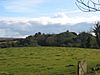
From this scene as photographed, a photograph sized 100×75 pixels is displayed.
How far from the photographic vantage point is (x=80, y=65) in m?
10.2

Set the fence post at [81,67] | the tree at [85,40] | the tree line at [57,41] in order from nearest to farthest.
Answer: the fence post at [81,67], the tree at [85,40], the tree line at [57,41]

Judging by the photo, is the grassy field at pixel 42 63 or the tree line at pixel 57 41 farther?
the tree line at pixel 57 41

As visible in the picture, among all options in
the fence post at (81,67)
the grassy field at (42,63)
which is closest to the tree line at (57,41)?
the grassy field at (42,63)

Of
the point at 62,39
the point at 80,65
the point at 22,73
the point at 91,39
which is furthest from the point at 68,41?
the point at 80,65

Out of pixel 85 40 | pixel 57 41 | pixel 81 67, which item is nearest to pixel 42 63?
pixel 81 67

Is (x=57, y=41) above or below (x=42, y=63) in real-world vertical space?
above

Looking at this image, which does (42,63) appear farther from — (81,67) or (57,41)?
(57,41)

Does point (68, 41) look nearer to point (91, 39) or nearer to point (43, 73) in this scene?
point (91, 39)

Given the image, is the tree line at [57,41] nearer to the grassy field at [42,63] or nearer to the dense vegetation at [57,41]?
the dense vegetation at [57,41]

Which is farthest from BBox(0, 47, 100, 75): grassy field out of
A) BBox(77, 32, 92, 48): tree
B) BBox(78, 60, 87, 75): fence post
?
BBox(77, 32, 92, 48): tree

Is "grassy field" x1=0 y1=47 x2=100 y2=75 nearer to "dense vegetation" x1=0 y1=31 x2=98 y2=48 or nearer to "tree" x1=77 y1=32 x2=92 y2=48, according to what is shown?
"tree" x1=77 y1=32 x2=92 y2=48

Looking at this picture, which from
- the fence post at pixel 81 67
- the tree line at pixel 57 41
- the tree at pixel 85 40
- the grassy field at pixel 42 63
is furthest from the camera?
the tree line at pixel 57 41

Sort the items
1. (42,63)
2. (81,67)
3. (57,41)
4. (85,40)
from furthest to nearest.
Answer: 1. (57,41)
2. (85,40)
3. (42,63)
4. (81,67)

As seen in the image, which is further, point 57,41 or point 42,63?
point 57,41
